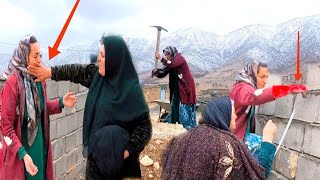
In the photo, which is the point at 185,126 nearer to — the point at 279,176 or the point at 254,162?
the point at 279,176

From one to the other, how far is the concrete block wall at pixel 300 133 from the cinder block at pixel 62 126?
2115mm

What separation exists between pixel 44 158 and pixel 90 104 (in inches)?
32.3

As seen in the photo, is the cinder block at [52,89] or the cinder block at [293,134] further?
the cinder block at [52,89]

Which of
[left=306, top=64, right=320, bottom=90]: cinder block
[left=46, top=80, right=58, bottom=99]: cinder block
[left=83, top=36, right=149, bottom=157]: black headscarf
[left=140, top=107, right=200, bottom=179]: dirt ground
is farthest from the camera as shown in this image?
[left=140, top=107, right=200, bottom=179]: dirt ground

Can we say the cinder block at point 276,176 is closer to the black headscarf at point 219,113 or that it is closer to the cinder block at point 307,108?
the cinder block at point 307,108

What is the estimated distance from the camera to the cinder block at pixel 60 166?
13.8ft

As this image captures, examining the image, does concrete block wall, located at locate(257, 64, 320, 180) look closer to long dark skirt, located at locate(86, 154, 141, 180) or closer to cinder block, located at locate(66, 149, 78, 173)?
long dark skirt, located at locate(86, 154, 141, 180)

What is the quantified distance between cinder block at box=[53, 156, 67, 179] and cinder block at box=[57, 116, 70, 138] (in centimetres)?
26

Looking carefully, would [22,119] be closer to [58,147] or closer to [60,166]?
[58,147]

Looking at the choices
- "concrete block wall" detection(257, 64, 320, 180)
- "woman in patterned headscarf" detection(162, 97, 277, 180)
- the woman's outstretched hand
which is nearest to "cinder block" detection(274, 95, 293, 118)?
"concrete block wall" detection(257, 64, 320, 180)

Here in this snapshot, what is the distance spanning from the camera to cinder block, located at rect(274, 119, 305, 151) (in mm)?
3260

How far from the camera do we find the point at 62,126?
14.2 feet

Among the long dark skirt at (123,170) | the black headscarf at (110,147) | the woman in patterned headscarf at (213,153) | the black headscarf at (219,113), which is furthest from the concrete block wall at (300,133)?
the black headscarf at (110,147)

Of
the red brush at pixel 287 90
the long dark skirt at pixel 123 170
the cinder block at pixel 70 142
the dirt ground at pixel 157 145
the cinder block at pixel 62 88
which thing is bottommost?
the dirt ground at pixel 157 145
